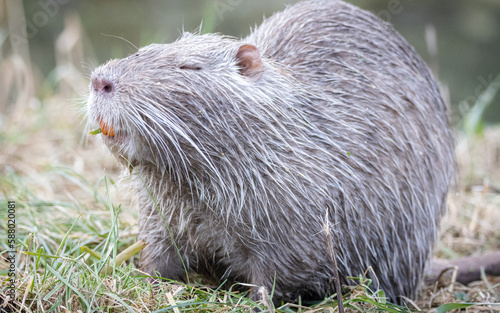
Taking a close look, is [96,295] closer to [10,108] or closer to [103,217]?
[103,217]

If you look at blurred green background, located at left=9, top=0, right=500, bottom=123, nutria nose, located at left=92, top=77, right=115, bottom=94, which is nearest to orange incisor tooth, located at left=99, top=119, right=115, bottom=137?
nutria nose, located at left=92, top=77, right=115, bottom=94

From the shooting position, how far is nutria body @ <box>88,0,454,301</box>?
223 cm

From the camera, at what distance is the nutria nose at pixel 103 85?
2145mm

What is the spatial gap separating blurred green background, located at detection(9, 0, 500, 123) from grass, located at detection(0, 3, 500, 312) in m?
3.08

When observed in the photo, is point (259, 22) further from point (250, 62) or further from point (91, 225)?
point (250, 62)

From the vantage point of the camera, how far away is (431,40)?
14.4 feet

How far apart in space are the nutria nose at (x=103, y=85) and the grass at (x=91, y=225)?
1.52 feet

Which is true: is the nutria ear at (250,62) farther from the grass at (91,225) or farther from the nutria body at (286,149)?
the grass at (91,225)

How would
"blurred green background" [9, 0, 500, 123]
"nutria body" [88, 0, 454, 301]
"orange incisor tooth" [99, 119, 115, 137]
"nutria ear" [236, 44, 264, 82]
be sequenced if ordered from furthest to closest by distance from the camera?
1. "blurred green background" [9, 0, 500, 123]
2. "nutria ear" [236, 44, 264, 82]
3. "nutria body" [88, 0, 454, 301]
4. "orange incisor tooth" [99, 119, 115, 137]

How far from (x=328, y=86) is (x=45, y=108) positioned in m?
3.40

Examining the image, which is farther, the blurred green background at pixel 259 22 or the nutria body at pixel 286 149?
the blurred green background at pixel 259 22

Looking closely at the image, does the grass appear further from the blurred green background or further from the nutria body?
the blurred green background

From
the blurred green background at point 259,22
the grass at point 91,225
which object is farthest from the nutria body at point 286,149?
the blurred green background at point 259,22

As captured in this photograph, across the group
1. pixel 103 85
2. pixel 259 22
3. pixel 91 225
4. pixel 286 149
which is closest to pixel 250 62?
pixel 286 149
